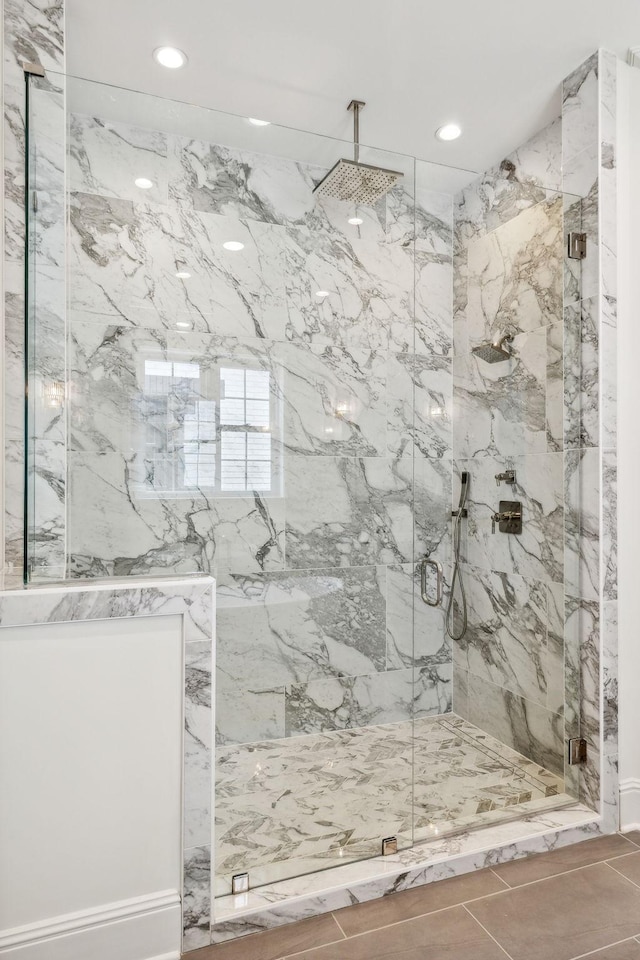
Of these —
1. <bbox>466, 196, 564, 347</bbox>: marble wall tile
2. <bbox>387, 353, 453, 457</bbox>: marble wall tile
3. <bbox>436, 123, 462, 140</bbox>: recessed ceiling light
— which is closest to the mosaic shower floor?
<bbox>387, 353, 453, 457</bbox>: marble wall tile

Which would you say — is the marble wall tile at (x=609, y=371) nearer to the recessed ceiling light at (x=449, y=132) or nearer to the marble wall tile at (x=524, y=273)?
the marble wall tile at (x=524, y=273)

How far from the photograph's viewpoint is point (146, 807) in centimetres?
138

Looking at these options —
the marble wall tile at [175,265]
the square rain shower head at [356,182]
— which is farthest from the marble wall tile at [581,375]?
the marble wall tile at [175,265]

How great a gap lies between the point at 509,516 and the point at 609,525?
0.34m

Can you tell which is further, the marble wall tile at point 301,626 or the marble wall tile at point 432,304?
the marble wall tile at point 432,304

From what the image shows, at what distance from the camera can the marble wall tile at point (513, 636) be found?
2080 millimetres

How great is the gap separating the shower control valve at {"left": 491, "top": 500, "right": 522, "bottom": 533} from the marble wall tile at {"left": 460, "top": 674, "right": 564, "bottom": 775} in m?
0.58

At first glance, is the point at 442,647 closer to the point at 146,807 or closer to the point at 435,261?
the point at 146,807

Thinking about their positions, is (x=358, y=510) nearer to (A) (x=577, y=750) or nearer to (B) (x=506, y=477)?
(B) (x=506, y=477)

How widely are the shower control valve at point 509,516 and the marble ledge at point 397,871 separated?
1.01 meters

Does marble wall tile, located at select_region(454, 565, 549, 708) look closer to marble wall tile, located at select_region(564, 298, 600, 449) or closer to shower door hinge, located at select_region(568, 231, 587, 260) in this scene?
marble wall tile, located at select_region(564, 298, 600, 449)

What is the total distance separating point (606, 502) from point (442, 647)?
785mm

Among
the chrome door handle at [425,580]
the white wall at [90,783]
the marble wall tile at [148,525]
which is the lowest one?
the white wall at [90,783]

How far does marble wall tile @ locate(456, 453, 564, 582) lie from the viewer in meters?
2.06
